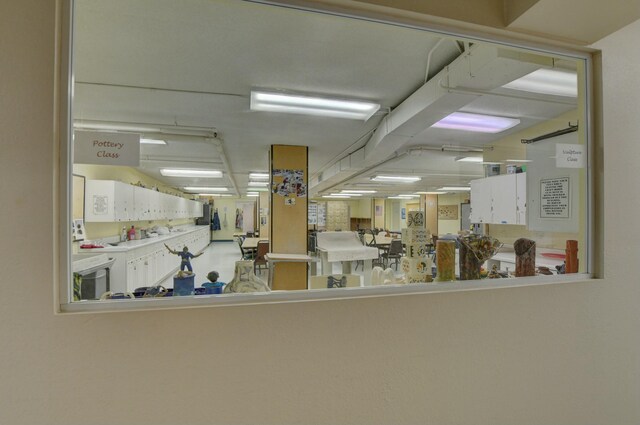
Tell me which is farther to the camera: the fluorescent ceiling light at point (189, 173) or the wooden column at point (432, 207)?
the wooden column at point (432, 207)

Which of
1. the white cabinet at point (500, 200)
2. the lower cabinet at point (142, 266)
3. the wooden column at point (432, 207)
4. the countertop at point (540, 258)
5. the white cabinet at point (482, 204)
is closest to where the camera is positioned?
the countertop at point (540, 258)

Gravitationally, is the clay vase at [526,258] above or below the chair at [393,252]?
above

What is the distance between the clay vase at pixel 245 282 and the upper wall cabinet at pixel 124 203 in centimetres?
132

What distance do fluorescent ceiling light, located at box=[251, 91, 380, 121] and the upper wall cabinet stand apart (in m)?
1.53

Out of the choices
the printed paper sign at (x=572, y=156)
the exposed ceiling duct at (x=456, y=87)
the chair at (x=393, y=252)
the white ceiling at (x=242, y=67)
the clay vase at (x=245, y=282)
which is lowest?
the chair at (x=393, y=252)

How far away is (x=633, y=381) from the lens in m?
1.32

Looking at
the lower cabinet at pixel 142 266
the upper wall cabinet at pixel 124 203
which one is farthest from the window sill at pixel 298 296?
the lower cabinet at pixel 142 266

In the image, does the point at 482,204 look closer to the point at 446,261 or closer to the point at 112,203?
the point at 446,261

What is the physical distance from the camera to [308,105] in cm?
275

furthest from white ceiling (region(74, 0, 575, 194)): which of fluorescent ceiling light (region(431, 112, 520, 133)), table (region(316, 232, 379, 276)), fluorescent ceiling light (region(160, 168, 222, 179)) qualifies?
fluorescent ceiling light (region(160, 168, 222, 179))

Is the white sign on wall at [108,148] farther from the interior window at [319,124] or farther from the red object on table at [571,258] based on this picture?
the red object on table at [571,258]

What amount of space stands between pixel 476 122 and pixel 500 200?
988 mm

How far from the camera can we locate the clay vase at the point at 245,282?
4.01 feet

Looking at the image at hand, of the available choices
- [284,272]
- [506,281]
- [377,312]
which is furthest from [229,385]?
[284,272]
